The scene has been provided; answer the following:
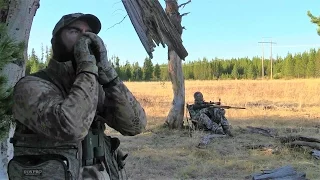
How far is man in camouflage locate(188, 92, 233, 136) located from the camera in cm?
1062

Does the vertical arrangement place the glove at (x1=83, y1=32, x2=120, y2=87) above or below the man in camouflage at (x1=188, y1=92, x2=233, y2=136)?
above

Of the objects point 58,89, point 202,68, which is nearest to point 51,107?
point 58,89

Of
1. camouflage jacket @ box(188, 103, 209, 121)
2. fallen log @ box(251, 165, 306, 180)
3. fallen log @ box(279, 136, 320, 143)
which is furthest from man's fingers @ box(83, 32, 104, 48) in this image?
camouflage jacket @ box(188, 103, 209, 121)

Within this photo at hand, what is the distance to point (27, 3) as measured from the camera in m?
3.42

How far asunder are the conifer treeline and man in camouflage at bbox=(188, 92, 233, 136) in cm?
4916

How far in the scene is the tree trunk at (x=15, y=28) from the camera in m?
3.34

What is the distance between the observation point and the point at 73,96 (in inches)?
69.9

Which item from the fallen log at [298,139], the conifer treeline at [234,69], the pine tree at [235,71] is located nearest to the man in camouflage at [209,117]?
the fallen log at [298,139]

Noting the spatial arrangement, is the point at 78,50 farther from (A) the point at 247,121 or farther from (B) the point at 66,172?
(A) the point at 247,121

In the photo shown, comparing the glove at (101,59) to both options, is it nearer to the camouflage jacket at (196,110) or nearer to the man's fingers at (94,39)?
the man's fingers at (94,39)

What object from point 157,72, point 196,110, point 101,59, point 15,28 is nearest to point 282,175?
point 15,28

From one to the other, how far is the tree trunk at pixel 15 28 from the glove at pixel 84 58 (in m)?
1.61

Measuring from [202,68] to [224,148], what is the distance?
6999cm

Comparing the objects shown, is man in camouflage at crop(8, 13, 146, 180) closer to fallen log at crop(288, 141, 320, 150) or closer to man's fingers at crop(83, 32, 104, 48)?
man's fingers at crop(83, 32, 104, 48)
